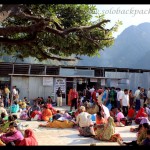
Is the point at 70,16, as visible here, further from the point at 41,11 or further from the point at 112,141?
the point at 112,141

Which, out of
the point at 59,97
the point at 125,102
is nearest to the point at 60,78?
the point at 59,97

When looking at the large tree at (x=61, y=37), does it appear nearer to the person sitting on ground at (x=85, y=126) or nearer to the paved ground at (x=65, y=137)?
the person sitting on ground at (x=85, y=126)

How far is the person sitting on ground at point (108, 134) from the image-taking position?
9.47 metres

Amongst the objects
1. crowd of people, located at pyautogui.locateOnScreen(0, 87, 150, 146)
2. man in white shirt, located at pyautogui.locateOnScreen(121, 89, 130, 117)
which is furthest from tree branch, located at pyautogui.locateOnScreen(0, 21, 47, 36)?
man in white shirt, located at pyautogui.locateOnScreen(121, 89, 130, 117)

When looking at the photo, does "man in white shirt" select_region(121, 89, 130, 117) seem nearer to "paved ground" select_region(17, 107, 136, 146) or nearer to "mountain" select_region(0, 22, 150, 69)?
"paved ground" select_region(17, 107, 136, 146)

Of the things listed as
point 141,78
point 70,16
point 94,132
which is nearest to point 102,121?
point 94,132

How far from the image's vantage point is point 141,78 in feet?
90.3

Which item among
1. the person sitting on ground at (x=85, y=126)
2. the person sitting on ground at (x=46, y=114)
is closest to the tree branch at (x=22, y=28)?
the person sitting on ground at (x=85, y=126)

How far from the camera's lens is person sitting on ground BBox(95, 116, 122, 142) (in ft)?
31.1

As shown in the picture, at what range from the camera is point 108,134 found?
31.2ft

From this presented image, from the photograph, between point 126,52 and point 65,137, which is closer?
point 65,137

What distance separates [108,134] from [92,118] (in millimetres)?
3799

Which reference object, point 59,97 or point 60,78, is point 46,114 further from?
point 60,78
